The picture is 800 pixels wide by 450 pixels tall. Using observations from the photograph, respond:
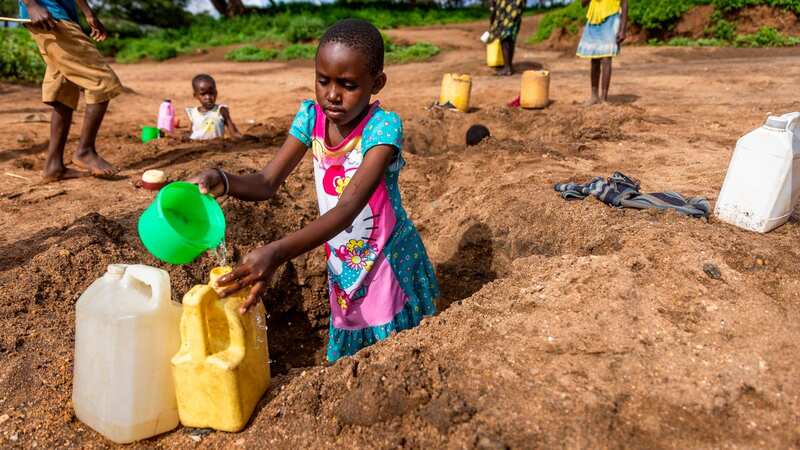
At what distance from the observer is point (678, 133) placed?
4746mm

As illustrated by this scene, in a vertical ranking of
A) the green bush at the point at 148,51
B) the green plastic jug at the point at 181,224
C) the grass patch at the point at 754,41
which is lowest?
the grass patch at the point at 754,41

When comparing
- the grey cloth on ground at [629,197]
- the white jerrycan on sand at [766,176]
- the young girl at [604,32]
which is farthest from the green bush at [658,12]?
the white jerrycan on sand at [766,176]

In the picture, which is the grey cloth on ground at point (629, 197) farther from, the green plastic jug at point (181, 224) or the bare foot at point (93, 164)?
the bare foot at point (93, 164)

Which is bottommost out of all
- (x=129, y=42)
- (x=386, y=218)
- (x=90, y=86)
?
(x=129, y=42)

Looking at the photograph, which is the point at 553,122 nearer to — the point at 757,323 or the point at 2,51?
the point at 757,323

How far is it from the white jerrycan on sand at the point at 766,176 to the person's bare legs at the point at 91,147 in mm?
3879

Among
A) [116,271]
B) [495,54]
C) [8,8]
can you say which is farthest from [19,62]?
[8,8]

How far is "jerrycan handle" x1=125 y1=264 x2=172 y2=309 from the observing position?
1.60 meters

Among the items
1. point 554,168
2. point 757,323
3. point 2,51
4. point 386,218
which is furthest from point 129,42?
point 757,323

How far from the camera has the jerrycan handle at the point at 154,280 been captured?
160 centimetres

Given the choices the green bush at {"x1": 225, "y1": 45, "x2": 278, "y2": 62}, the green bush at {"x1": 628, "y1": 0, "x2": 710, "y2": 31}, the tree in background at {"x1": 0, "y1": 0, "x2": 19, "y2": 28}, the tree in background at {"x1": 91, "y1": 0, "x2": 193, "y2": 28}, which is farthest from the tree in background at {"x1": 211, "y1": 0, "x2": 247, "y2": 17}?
the green bush at {"x1": 628, "y1": 0, "x2": 710, "y2": 31}

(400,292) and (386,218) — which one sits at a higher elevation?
(386,218)

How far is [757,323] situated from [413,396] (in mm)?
1185

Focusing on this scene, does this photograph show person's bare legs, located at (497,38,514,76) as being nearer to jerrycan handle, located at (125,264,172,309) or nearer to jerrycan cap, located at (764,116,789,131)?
jerrycan cap, located at (764,116,789,131)
